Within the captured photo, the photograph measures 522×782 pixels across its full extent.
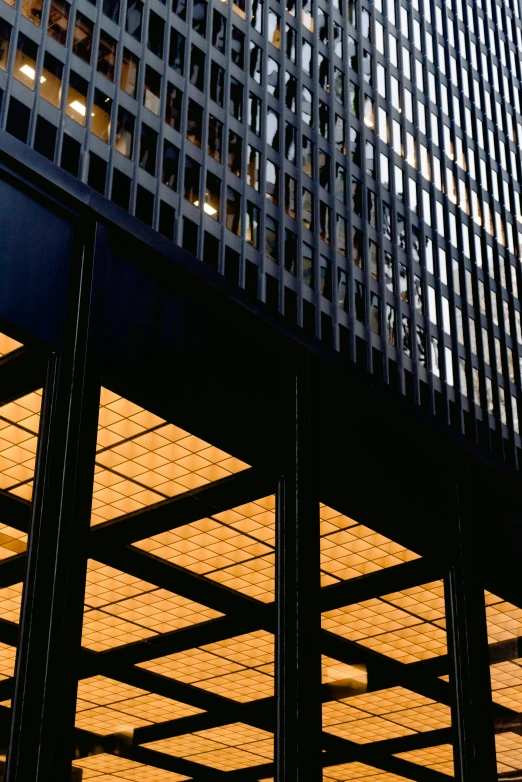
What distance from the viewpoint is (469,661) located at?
17.2 m

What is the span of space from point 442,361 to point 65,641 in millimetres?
49702

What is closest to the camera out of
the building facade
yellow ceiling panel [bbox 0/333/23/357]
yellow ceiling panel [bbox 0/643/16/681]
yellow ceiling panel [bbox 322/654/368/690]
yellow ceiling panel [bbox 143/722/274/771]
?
yellow ceiling panel [bbox 0/643/16/681]

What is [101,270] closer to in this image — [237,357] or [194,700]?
[237,357]

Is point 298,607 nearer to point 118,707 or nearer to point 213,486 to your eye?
point 213,486

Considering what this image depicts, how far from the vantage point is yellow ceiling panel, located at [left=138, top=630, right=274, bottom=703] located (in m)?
14.3

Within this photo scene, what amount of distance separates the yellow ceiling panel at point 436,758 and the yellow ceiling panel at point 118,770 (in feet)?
15.3

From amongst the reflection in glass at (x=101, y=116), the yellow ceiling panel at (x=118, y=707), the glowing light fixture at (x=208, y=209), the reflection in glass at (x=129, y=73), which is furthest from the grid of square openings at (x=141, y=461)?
the glowing light fixture at (x=208, y=209)

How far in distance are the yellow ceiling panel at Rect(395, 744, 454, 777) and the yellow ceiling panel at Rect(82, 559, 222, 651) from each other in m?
4.61

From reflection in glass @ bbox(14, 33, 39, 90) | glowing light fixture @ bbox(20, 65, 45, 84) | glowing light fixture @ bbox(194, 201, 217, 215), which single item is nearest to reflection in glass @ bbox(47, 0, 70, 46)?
reflection in glass @ bbox(14, 33, 39, 90)

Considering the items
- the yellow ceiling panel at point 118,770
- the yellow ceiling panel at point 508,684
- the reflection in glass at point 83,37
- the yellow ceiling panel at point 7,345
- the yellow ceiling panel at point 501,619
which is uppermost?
the reflection in glass at point 83,37

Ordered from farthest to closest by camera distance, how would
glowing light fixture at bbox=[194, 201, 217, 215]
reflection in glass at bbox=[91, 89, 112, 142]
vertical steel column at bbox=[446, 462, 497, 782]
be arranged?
glowing light fixture at bbox=[194, 201, 217, 215] → reflection in glass at bbox=[91, 89, 112, 142] → vertical steel column at bbox=[446, 462, 497, 782]

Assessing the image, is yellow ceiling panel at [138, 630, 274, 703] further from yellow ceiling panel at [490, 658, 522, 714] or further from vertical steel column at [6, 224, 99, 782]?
yellow ceiling panel at [490, 658, 522, 714]

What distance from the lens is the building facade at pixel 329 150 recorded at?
40656 mm

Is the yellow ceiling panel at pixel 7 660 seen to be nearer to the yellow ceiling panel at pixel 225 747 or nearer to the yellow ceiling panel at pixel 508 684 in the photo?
the yellow ceiling panel at pixel 225 747
